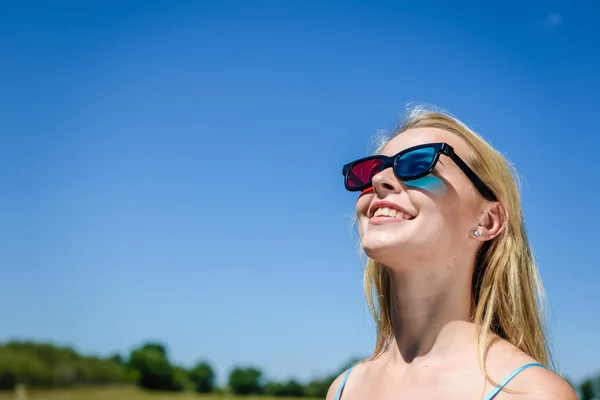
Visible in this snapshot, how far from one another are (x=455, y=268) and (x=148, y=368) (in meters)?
51.8

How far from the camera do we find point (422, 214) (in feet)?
9.98

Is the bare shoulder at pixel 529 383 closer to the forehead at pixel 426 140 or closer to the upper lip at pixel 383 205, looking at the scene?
the upper lip at pixel 383 205

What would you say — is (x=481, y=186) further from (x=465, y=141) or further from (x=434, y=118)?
(x=434, y=118)

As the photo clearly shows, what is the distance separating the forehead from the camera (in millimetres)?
3330

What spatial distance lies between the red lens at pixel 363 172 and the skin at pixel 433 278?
10 cm

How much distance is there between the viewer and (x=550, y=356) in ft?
10.9

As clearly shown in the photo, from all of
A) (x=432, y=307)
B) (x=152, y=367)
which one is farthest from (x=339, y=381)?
(x=152, y=367)

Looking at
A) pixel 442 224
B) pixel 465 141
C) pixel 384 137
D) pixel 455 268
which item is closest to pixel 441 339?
Result: pixel 455 268

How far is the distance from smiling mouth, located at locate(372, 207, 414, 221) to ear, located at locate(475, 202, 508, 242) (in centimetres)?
45

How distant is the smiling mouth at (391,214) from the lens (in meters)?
3.09

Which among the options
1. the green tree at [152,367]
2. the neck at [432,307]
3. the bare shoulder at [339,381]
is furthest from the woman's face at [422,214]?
the green tree at [152,367]

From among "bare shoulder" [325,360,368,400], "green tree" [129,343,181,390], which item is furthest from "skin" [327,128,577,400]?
"green tree" [129,343,181,390]

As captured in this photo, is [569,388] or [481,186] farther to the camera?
[481,186]

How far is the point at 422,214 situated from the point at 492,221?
0.51m
